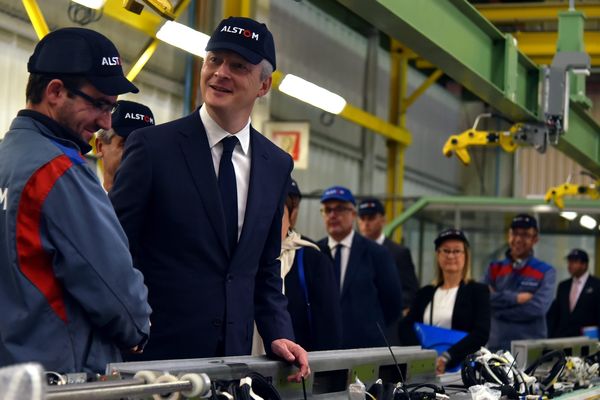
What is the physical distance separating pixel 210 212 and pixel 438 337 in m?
2.61

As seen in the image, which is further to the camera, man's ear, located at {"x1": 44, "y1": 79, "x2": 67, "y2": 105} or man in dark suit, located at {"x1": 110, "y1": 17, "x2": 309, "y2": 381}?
man in dark suit, located at {"x1": 110, "y1": 17, "x2": 309, "y2": 381}

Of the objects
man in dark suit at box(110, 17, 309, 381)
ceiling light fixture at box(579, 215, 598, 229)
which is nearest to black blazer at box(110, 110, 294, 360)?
man in dark suit at box(110, 17, 309, 381)

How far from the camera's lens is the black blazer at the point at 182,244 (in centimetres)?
295

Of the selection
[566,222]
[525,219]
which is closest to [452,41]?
[525,219]

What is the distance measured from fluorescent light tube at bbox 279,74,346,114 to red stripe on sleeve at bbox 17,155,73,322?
7.09 meters

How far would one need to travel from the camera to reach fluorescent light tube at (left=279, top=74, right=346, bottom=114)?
31.2 ft

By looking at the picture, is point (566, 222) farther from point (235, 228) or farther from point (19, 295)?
point (19, 295)

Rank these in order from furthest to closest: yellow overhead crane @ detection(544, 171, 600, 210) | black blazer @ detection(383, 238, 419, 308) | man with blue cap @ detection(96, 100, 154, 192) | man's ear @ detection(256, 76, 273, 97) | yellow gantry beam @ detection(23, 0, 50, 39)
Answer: yellow overhead crane @ detection(544, 171, 600, 210), black blazer @ detection(383, 238, 419, 308), yellow gantry beam @ detection(23, 0, 50, 39), man with blue cap @ detection(96, 100, 154, 192), man's ear @ detection(256, 76, 273, 97)

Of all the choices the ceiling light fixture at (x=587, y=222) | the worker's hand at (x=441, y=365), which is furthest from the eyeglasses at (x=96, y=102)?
the ceiling light fixture at (x=587, y=222)

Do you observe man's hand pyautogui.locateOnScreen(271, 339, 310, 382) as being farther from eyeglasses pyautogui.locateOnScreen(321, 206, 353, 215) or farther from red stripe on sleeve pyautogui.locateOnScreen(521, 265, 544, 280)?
red stripe on sleeve pyautogui.locateOnScreen(521, 265, 544, 280)

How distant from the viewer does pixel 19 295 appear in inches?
92.1

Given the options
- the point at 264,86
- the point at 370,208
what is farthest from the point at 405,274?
the point at 264,86

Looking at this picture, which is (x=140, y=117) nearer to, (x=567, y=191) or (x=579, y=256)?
(x=567, y=191)

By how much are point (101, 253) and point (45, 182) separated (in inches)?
7.4
